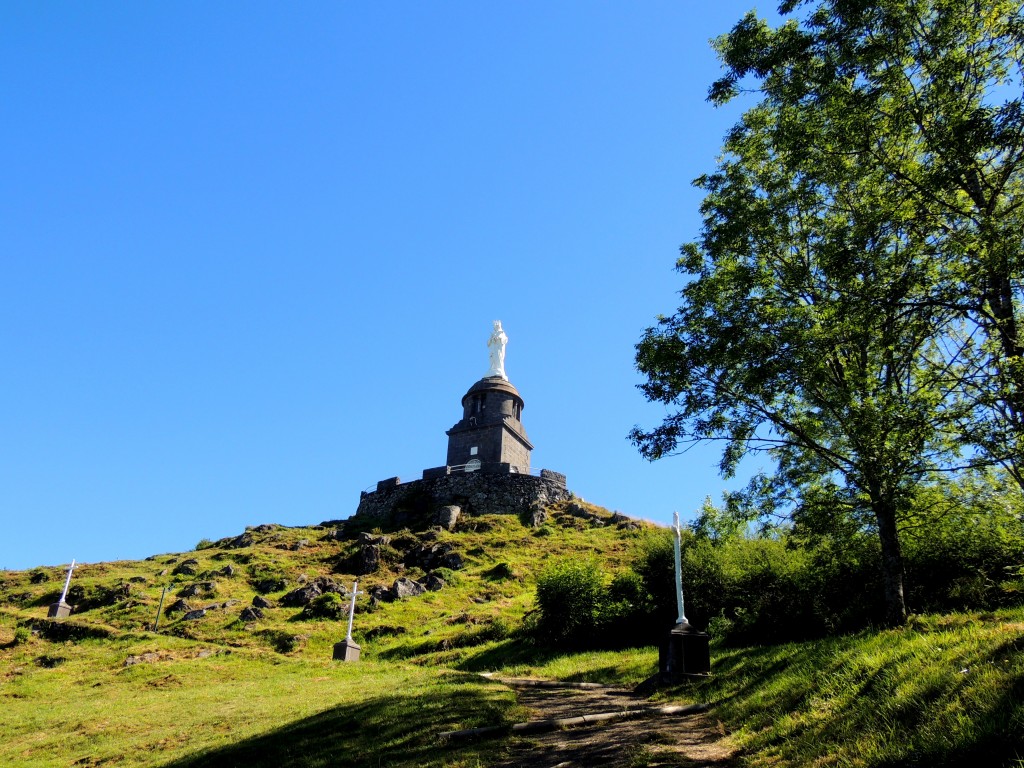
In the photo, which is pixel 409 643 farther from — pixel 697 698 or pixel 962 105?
pixel 962 105

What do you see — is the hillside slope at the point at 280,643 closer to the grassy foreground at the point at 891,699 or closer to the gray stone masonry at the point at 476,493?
the gray stone masonry at the point at 476,493

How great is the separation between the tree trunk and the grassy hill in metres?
0.38

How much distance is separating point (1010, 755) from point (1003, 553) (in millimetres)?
8987

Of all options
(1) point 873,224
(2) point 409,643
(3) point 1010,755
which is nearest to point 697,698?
(3) point 1010,755

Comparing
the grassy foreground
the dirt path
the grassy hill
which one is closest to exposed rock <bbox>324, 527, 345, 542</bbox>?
the grassy hill

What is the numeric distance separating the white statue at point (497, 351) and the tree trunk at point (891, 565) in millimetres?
48502

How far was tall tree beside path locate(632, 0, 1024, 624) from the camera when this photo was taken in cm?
819

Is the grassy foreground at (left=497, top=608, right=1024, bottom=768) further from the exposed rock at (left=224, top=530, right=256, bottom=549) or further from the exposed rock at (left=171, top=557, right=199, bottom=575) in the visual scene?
the exposed rock at (left=224, top=530, right=256, bottom=549)

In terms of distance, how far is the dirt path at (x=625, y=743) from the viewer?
690 centimetres

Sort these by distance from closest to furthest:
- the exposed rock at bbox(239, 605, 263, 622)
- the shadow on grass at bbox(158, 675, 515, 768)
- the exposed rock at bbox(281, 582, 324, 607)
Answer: the shadow on grass at bbox(158, 675, 515, 768) < the exposed rock at bbox(239, 605, 263, 622) < the exposed rock at bbox(281, 582, 324, 607)

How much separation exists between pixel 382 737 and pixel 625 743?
385cm

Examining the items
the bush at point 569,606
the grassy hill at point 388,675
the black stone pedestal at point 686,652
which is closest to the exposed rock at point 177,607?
the grassy hill at point 388,675

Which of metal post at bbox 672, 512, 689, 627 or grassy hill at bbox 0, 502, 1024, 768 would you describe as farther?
metal post at bbox 672, 512, 689, 627

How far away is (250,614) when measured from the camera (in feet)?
104
